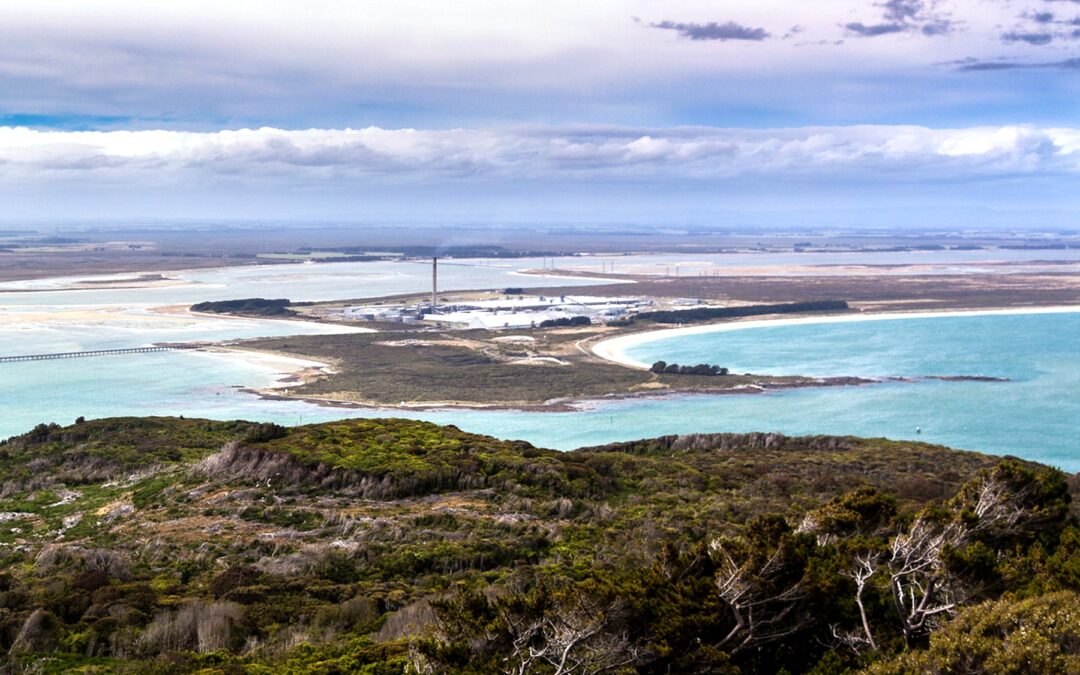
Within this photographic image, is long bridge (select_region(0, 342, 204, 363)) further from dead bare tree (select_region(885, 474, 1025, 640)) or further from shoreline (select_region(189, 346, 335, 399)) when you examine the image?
dead bare tree (select_region(885, 474, 1025, 640))

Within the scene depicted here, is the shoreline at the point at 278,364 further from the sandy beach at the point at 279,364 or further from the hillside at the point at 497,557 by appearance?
the hillside at the point at 497,557

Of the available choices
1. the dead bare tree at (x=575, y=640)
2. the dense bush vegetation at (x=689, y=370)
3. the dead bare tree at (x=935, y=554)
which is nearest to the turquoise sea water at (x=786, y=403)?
the dense bush vegetation at (x=689, y=370)

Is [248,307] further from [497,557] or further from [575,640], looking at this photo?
[575,640]

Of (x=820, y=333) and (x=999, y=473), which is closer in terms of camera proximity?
(x=999, y=473)

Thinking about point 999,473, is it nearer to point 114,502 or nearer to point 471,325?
point 114,502

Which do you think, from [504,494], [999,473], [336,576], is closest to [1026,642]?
[999,473]
